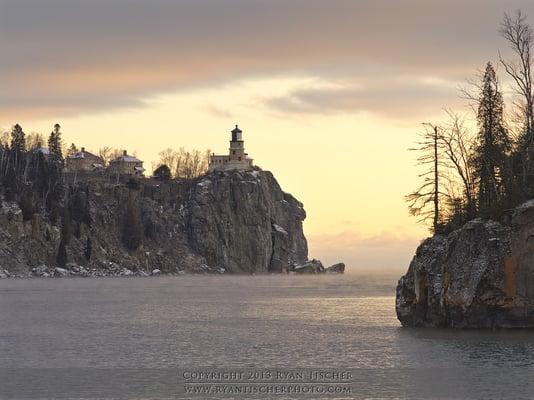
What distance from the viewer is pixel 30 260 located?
601 ft

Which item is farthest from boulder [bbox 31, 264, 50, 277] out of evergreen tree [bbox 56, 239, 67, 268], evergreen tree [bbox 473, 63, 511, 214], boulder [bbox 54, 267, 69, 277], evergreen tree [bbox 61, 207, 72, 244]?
evergreen tree [bbox 473, 63, 511, 214]

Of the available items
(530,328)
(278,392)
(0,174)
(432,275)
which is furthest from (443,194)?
(0,174)

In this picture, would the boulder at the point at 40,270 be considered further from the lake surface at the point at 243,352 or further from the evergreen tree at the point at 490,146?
the evergreen tree at the point at 490,146

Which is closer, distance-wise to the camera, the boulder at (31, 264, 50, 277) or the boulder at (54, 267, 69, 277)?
the boulder at (31, 264, 50, 277)

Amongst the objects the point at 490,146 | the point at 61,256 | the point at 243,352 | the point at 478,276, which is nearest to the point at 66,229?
the point at 61,256

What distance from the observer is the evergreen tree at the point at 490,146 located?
6038 centimetres

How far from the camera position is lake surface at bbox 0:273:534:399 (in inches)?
1344

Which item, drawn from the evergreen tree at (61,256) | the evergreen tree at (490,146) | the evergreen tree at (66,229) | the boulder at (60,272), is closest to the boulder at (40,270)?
the boulder at (60,272)

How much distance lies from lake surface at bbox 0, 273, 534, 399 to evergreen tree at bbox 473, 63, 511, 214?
12.2 m

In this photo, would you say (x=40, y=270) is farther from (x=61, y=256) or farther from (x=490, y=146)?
(x=490, y=146)

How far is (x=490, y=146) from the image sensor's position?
6512 cm

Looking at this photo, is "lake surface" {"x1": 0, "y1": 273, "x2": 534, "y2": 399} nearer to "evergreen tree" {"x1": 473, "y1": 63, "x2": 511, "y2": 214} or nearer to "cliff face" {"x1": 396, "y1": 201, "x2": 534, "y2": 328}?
"cliff face" {"x1": 396, "y1": 201, "x2": 534, "y2": 328}

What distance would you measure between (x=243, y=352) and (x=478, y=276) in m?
14.7

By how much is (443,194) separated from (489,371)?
78.4 ft
